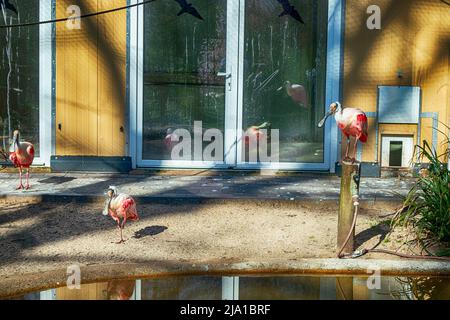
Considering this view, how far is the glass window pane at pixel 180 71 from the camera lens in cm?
760

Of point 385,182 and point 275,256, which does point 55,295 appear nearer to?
point 275,256

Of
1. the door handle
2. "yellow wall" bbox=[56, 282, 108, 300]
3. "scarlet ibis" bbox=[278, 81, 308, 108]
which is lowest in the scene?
"yellow wall" bbox=[56, 282, 108, 300]

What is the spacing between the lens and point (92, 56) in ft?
24.6

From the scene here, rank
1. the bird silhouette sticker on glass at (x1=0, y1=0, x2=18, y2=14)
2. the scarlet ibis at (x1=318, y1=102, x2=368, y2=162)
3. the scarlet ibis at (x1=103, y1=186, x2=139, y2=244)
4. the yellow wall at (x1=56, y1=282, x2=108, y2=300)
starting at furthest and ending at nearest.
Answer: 1. the bird silhouette sticker on glass at (x1=0, y1=0, x2=18, y2=14)
2. the scarlet ibis at (x1=318, y1=102, x2=368, y2=162)
3. the scarlet ibis at (x1=103, y1=186, x2=139, y2=244)
4. the yellow wall at (x1=56, y1=282, x2=108, y2=300)

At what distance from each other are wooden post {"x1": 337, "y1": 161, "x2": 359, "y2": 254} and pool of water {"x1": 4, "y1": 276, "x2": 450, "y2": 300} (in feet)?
1.60

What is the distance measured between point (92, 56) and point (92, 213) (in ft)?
8.20

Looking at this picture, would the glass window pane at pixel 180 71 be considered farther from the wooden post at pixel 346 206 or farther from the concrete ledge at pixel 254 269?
the concrete ledge at pixel 254 269

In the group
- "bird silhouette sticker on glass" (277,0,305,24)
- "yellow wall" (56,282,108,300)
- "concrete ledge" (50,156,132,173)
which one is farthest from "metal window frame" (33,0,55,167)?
"yellow wall" (56,282,108,300)

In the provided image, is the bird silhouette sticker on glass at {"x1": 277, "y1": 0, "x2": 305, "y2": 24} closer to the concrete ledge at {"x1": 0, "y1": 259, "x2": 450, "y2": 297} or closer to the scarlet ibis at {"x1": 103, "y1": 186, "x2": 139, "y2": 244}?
the scarlet ibis at {"x1": 103, "y1": 186, "x2": 139, "y2": 244}

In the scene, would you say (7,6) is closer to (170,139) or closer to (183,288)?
(170,139)

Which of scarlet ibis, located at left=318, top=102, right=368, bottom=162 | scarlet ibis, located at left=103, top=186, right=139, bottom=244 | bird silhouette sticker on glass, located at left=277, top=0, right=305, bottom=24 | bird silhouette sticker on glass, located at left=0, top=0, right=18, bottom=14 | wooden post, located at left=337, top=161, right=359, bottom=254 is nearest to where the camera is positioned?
wooden post, located at left=337, top=161, right=359, bottom=254

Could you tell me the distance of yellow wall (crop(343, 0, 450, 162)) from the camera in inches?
298
